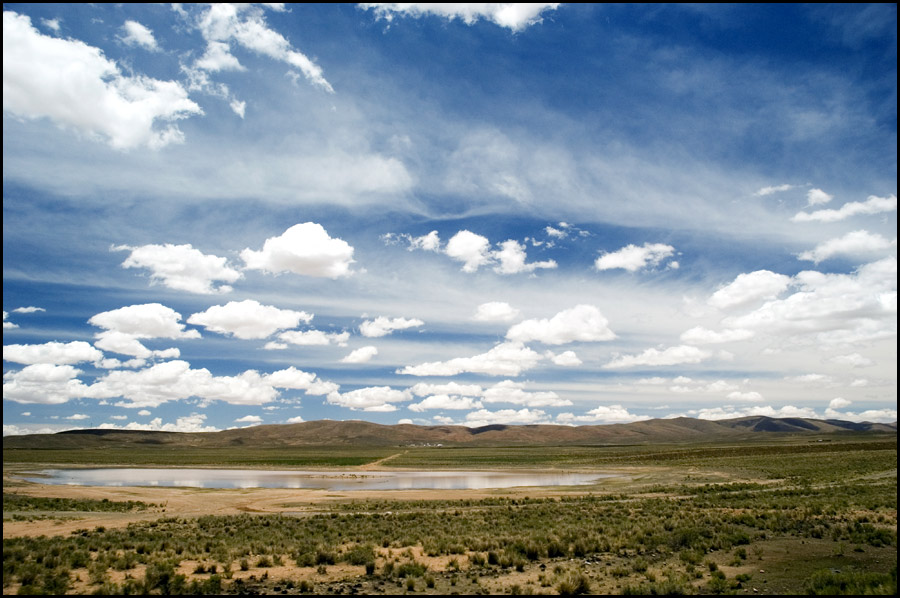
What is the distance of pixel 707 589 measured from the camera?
586 inches

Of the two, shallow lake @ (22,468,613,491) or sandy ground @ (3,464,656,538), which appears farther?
shallow lake @ (22,468,613,491)

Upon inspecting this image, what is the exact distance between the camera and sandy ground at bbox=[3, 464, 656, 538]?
27891mm

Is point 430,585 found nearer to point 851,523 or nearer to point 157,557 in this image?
point 157,557

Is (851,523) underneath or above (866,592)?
underneath

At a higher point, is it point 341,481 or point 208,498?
point 208,498

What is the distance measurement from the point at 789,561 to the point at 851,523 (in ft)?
27.3

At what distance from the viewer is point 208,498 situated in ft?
140

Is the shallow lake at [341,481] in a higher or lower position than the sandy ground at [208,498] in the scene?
lower

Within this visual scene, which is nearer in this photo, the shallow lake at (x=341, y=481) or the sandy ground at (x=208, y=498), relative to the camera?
the sandy ground at (x=208, y=498)

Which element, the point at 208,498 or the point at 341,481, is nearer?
the point at 208,498

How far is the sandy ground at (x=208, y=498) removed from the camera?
27891 mm

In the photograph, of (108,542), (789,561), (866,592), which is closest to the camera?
(866,592)

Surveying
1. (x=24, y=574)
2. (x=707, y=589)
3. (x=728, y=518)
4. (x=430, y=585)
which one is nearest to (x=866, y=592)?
(x=707, y=589)

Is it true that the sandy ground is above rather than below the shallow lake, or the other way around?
above
